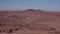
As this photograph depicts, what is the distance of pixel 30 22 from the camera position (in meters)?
2.02

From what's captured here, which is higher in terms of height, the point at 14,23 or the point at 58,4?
the point at 58,4

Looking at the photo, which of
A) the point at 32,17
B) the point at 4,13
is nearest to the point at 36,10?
the point at 32,17

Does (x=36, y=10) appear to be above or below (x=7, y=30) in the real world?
above

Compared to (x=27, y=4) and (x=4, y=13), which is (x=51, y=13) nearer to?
(x=27, y=4)

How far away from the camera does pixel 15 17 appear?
2.06m

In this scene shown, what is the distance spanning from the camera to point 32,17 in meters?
2.03

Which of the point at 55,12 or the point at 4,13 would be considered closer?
the point at 55,12

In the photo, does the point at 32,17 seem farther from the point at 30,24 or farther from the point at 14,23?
the point at 14,23

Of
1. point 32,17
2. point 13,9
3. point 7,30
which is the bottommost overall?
point 7,30

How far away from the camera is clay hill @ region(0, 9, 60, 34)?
194cm

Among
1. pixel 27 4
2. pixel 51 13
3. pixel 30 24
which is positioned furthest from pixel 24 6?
pixel 51 13

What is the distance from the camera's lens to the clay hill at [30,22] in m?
1.94

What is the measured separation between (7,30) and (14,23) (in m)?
0.16

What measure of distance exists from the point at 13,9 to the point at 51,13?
25.4 inches
